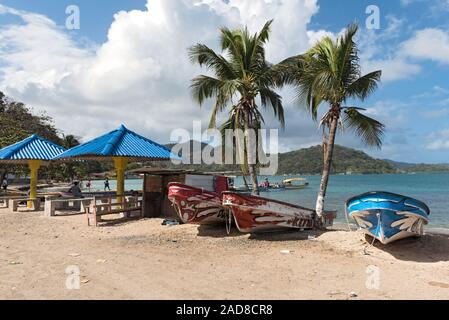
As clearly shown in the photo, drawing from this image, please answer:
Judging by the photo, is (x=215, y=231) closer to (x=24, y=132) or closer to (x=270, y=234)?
(x=270, y=234)

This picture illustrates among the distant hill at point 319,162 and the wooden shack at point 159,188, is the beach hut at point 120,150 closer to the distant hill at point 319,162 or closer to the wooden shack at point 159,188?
the wooden shack at point 159,188

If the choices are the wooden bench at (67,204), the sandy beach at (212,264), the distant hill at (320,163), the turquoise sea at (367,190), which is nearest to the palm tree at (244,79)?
the sandy beach at (212,264)

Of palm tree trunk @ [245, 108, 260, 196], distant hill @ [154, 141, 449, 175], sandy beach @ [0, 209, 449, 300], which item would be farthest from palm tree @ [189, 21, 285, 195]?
distant hill @ [154, 141, 449, 175]

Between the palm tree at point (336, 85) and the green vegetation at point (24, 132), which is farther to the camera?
the green vegetation at point (24, 132)

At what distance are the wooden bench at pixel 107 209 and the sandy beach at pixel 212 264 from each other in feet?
3.53

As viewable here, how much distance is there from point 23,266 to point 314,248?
6090 mm

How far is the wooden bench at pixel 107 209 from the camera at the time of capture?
40.4 feet

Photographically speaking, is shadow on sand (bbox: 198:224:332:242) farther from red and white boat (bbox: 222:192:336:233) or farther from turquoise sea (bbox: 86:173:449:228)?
turquoise sea (bbox: 86:173:449:228)

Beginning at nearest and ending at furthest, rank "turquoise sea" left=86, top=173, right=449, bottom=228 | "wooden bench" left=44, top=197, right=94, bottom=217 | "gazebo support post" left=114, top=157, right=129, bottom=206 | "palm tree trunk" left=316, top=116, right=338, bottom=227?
"palm tree trunk" left=316, top=116, right=338, bottom=227 → "gazebo support post" left=114, top=157, right=129, bottom=206 → "wooden bench" left=44, top=197, right=94, bottom=217 → "turquoise sea" left=86, top=173, right=449, bottom=228

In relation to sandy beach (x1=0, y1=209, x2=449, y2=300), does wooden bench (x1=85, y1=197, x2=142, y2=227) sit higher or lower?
higher

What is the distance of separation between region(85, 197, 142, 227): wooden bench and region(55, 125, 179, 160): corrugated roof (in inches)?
64.8

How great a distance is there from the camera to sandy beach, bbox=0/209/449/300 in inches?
222

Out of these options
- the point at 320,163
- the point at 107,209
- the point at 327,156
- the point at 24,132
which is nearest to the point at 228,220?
the point at 327,156

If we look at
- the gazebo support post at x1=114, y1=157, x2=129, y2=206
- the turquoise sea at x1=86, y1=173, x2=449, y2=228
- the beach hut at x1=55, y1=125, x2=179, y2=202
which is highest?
the beach hut at x1=55, y1=125, x2=179, y2=202
